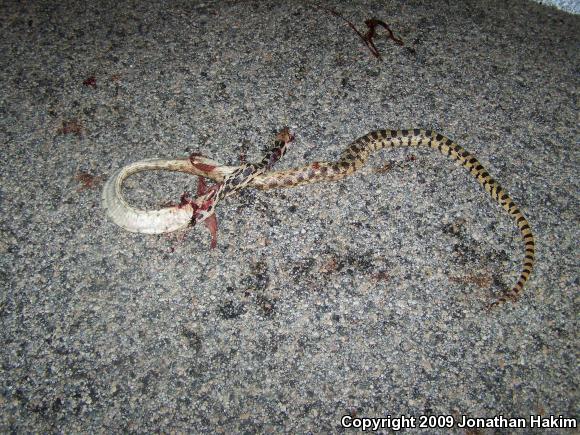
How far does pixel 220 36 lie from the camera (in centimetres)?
516

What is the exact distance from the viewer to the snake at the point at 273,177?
3.63 metres

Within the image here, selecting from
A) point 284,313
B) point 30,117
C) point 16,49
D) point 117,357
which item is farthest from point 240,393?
point 16,49

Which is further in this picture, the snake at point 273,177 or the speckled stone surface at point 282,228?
the snake at point 273,177

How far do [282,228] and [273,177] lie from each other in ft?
1.62

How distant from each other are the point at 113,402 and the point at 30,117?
9.95ft

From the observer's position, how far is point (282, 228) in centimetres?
383

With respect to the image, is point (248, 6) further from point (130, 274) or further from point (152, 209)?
point (130, 274)

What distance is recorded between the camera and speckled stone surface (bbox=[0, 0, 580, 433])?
10.3 feet

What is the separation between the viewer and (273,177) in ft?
13.1

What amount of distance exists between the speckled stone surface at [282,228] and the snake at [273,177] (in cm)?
11

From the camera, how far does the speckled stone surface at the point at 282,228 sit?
3127mm

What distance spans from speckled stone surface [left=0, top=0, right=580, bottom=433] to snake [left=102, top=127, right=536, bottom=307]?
11cm

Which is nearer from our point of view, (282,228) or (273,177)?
(282,228)

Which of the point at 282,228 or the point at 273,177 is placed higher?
the point at 273,177
